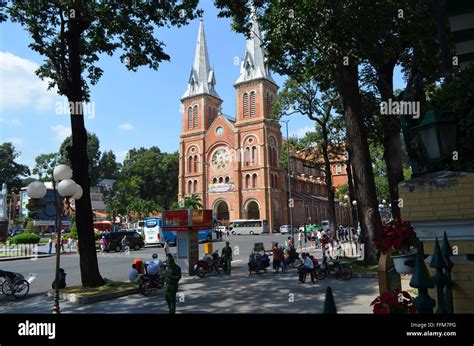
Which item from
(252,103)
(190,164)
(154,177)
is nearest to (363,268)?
(252,103)

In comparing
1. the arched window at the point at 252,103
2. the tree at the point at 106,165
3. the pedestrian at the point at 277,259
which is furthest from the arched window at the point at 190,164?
the pedestrian at the point at 277,259

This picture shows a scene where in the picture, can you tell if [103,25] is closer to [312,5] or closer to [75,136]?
[75,136]

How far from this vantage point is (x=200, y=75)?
7450 cm

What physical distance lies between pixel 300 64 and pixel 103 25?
9.47 metres

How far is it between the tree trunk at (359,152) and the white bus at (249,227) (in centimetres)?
4426

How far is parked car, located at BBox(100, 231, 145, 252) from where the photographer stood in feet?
107

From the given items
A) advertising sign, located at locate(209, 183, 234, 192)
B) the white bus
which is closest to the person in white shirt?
the white bus

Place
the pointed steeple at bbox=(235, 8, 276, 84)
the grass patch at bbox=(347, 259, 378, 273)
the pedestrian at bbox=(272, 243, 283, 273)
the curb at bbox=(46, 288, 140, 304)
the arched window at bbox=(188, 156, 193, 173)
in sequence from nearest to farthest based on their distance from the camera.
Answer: the curb at bbox=(46, 288, 140, 304)
the grass patch at bbox=(347, 259, 378, 273)
the pedestrian at bbox=(272, 243, 283, 273)
the pointed steeple at bbox=(235, 8, 276, 84)
the arched window at bbox=(188, 156, 193, 173)

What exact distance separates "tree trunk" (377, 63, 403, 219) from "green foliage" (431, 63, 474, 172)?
12.6m

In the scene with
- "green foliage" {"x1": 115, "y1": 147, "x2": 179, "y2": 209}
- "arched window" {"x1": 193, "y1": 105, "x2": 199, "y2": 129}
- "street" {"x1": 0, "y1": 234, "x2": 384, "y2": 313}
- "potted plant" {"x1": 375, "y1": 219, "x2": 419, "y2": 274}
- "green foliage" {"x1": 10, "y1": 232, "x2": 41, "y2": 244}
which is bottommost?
"street" {"x1": 0, "y1": 234, "x2": 384, "y2": 313}

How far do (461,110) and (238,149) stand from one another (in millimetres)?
63175

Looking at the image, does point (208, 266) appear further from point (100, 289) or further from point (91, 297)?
point (91, 297)

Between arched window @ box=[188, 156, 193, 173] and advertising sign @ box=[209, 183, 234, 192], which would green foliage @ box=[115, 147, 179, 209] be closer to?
arched window @ box=[188, 156, 193, 173]

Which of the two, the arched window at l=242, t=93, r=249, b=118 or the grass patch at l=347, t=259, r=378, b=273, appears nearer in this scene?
the grass patch at l=347, t=259, r=378, b=273
